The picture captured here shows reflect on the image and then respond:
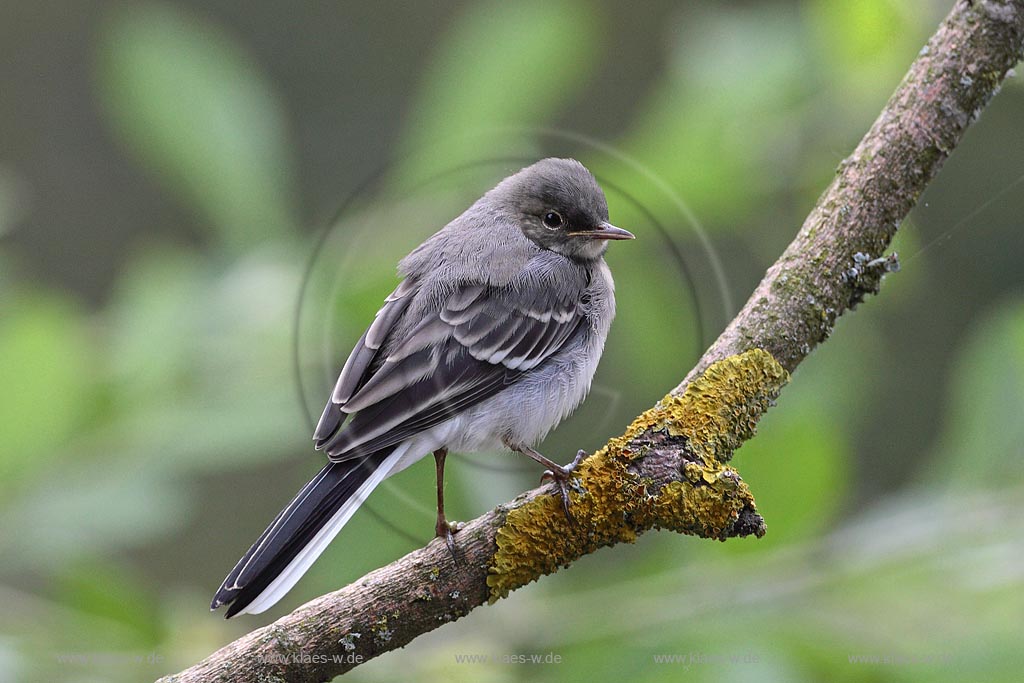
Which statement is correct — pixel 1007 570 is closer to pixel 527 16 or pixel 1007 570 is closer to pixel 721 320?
pixel 721 320

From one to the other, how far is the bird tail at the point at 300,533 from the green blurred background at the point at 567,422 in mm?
76

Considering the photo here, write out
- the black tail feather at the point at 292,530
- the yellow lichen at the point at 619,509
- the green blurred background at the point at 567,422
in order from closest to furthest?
the black tail feather at the point at 292,530, the yellow lichen at the point at 619,509, the green blurred background at the point at 567,422

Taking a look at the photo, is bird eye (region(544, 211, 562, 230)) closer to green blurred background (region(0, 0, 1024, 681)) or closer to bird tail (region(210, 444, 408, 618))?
green blurred background (region(0, 0, 1024, 681))

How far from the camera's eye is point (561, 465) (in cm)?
173

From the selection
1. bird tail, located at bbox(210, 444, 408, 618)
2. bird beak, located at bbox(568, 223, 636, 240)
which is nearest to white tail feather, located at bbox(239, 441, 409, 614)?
bird tail, located at bbox(210, 444, 408, 618)

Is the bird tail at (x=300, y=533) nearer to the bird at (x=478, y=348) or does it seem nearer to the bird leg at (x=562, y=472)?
the bird at (x=478, y=348)

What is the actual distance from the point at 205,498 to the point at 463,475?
1624 mm

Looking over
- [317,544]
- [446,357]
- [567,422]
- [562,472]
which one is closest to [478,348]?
[446,357]

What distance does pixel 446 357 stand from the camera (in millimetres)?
1956

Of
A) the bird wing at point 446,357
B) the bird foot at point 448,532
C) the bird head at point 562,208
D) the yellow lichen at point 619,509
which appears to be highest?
the bird head at point 562,208

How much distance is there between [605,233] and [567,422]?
0.36 metres

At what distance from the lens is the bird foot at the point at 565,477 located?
1.66 meters

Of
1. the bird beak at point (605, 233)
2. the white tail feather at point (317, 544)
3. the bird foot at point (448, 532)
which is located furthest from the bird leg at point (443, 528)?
the bird beak at point (605, 233)

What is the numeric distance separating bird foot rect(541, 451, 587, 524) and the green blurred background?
0.05 m
